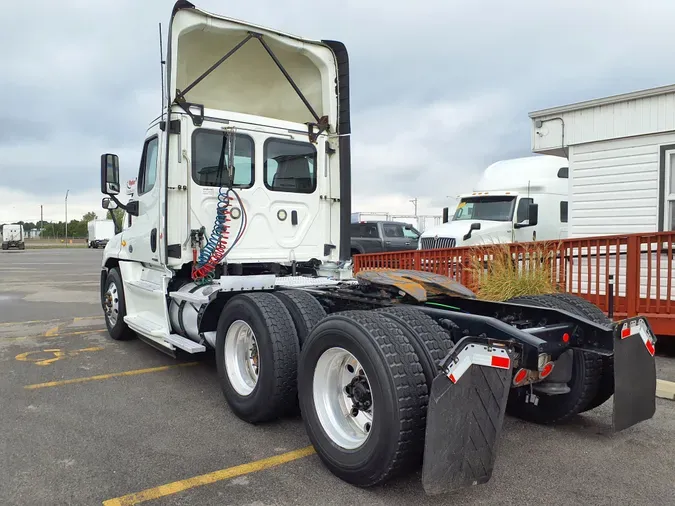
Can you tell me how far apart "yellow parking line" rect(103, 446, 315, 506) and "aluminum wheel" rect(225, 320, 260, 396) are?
835 mm

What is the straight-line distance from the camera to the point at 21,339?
7.65 metres

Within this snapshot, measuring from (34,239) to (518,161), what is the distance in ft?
374

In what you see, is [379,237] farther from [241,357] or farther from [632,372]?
[632,372]

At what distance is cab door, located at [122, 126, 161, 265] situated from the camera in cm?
595

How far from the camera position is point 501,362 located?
2861 millimetres

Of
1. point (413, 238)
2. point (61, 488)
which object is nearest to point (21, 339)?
point (61, 488)

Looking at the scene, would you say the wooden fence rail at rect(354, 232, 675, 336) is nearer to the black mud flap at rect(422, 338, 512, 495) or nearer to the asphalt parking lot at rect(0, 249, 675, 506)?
the asphalt parking lot at rect(0, 249, 675, 506)

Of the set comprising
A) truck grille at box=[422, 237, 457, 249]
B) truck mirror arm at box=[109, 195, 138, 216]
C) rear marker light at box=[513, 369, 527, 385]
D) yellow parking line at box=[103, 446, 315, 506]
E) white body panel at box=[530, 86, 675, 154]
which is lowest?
yellow parking line at box=[103, 446, 315, 506]

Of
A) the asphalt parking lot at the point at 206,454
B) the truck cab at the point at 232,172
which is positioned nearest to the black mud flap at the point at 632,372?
the asphalt parking lot at the point at 206,454

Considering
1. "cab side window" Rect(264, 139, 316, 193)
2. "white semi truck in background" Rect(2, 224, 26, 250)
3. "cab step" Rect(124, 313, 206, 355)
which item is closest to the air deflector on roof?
"cab side window" Rect(264, 139, 316, 193)

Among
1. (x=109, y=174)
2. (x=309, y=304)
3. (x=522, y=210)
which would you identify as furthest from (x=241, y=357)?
(x=522, y=210)

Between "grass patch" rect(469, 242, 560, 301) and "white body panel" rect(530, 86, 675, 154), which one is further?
"white body panel" rect(530, 86, 675, 154)

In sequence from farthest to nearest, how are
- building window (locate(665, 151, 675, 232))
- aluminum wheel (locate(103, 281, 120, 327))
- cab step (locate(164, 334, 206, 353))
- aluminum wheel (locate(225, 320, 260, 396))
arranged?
building window (locate(665, 151, 675, 232))
aluminum wheel (locate(103, 281, 120, 327))
cab step (locate(164, 334, 206, 353))
aluminum wheel (locate(225, 320, 260, 396))

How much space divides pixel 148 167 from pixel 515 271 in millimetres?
5001
